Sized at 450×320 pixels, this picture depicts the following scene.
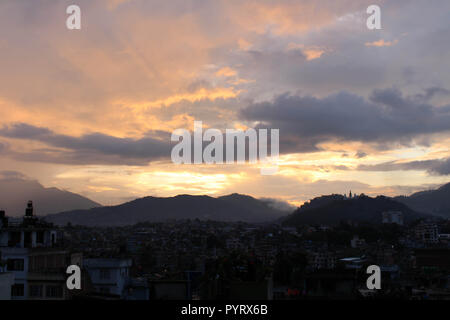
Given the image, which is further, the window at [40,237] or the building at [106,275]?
the building at [106,275]

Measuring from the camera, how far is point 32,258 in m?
23.5

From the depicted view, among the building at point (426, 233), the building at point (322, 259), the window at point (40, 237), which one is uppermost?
the window at point (40, 237)

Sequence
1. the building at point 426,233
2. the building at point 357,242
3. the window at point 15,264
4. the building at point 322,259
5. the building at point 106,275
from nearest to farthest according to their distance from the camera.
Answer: the window at point 15,264, the building at point 106,275, the building at point 322,259, the building at point 357,242, the building at point 426,233

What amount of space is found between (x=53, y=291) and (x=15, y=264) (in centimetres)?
234

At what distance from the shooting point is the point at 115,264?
27.5m

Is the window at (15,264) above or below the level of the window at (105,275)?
above

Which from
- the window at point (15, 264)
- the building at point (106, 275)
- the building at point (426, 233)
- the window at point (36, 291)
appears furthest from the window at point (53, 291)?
the building at point (426, 233)

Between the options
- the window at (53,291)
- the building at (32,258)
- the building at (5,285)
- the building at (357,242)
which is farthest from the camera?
the building at (357,242)

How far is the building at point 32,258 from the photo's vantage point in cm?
2219

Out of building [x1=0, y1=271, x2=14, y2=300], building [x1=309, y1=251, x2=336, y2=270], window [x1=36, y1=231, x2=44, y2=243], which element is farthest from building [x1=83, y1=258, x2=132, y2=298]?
building [x1=309, y1=251, x2=336, y2=270]

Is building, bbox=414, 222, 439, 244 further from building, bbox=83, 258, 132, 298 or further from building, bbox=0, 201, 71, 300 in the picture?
building, bbox=0, 201, 71, 300

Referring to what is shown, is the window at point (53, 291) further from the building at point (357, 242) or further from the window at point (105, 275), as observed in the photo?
the building at point (357, 242)
